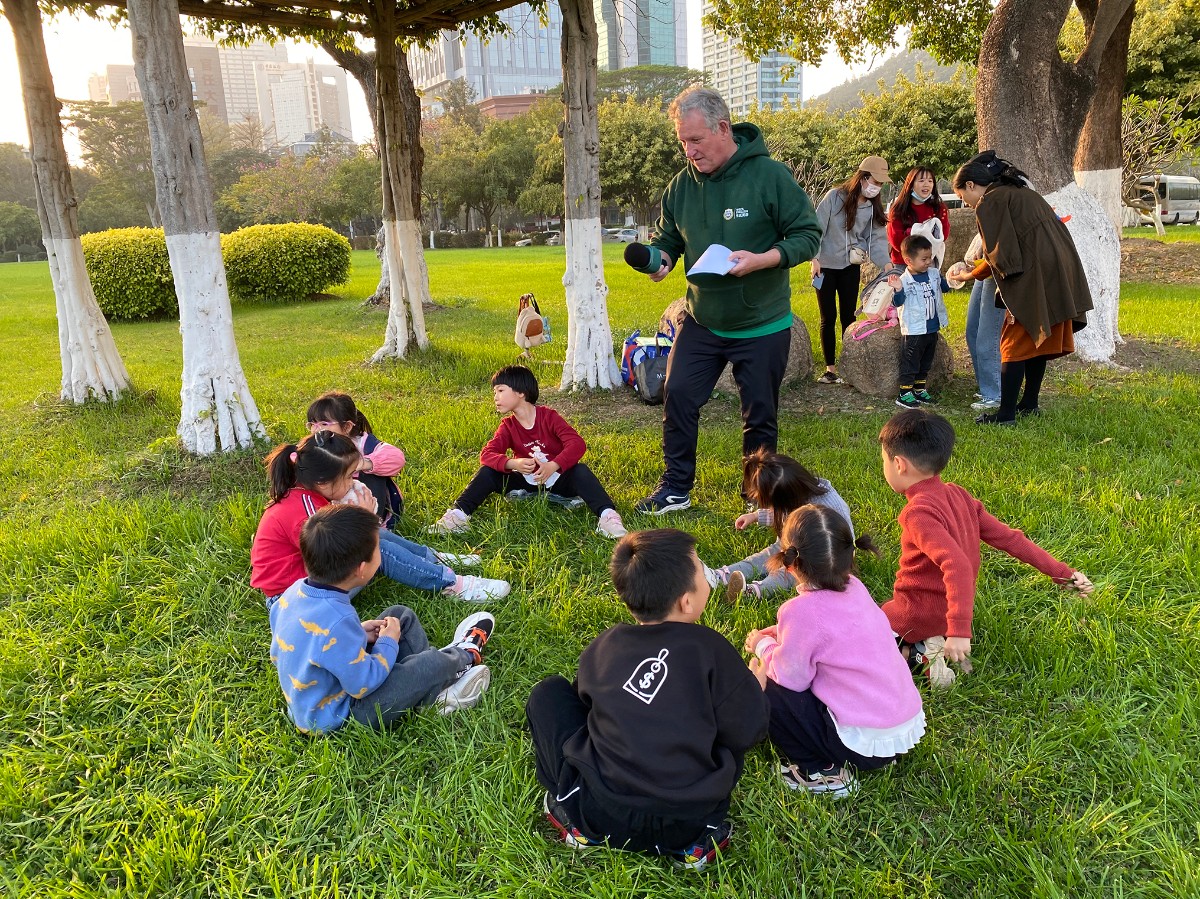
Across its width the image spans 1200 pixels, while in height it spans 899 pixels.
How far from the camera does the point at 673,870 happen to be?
2.01 metres

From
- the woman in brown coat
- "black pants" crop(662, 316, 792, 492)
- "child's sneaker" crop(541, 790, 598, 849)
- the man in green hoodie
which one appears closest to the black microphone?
the man in green hoodie

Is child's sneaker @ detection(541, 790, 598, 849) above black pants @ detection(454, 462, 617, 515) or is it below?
below

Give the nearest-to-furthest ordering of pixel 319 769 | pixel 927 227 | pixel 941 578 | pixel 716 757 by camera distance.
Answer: pixel 716 757, pixel 319 769, pixel 941 578, pixel 927 227

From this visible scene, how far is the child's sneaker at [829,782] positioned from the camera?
Result: 2223mm

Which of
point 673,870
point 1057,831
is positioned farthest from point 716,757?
point 1057,831

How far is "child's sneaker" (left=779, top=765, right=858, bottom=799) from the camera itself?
222 cm

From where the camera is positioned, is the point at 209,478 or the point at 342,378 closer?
the point at 209,478

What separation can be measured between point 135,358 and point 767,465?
925 cm

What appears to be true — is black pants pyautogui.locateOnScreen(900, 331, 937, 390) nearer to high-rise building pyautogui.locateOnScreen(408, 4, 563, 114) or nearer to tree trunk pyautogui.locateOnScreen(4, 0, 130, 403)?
high-rise building pyautogui.locateOnScreen(408, 4, 563, 114)

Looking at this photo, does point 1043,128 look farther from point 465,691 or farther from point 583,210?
point 465,691

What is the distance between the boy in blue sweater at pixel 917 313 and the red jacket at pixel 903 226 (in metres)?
0.11

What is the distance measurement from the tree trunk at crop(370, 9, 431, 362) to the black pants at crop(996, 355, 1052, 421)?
579cm

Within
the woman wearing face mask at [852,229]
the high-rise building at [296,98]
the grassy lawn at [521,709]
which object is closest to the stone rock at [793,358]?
the woman wearing face mask at [852,229]

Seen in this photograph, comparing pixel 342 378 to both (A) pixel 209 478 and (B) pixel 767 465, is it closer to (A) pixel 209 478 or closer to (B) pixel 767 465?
(A) pixel 209 478
